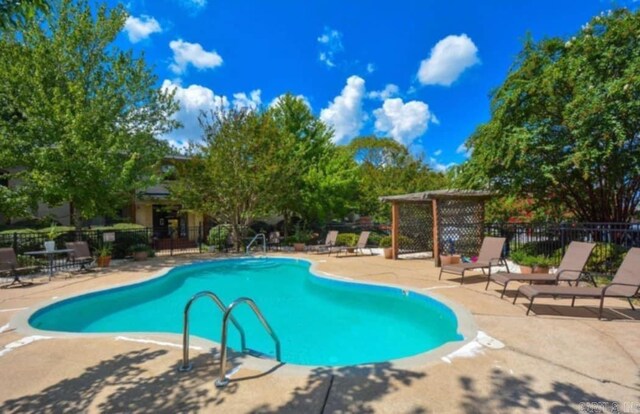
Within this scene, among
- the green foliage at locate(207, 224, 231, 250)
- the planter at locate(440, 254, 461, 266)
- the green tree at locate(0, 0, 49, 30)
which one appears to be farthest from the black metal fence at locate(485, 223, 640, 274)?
the green foliage at locate(207, 224, 231, 250)

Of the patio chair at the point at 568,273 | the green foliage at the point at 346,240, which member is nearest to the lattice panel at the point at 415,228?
the green foliage at the point at 346,240

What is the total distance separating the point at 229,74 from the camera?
19078mm

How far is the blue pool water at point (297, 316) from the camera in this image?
5902mm

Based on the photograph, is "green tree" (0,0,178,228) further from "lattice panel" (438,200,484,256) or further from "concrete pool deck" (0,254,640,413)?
"lattice panel" (438,200,484,256)

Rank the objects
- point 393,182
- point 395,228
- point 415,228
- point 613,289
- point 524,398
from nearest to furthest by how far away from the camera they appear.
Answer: point 524,398 → point 613,289 → point 395,228 → point 415,228 → point 393,182

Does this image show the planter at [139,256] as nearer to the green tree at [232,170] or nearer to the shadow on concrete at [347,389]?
the green tree at [232,170]

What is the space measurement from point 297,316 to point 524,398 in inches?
206

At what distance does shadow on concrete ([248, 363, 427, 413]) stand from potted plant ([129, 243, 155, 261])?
42.8ft

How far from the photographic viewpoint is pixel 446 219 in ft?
42.3

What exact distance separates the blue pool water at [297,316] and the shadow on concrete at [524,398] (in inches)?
71.3

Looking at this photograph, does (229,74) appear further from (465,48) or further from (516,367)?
(516,367)

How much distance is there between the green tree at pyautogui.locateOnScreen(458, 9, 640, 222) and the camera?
8.29m

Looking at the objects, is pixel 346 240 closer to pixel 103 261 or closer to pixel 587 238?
pixel 587 238

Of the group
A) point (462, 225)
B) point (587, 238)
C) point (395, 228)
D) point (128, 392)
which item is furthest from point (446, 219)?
point (128, 392)
